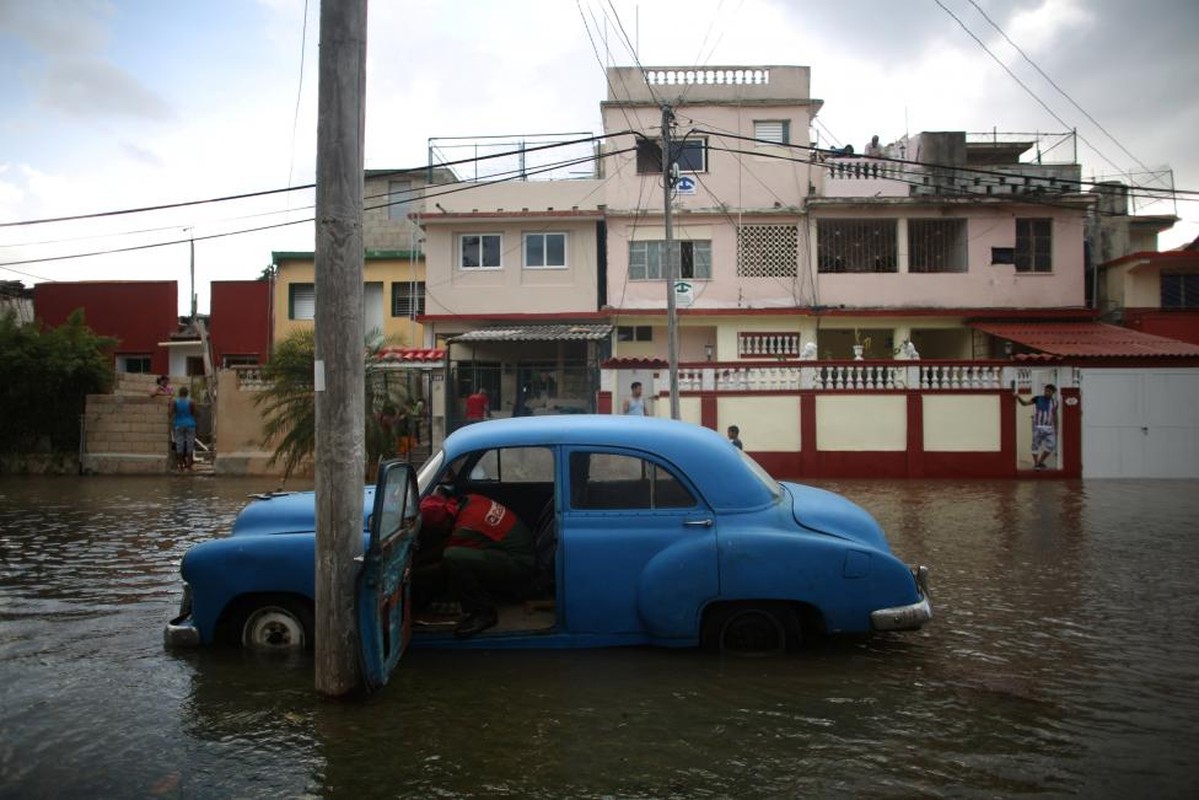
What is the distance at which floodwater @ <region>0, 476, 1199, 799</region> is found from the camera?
12.4ft

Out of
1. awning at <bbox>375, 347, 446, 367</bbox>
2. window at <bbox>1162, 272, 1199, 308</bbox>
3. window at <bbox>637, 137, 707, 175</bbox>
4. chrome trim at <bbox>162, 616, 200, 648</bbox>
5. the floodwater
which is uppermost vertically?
window at <bbox>637, 137, 707, 175</bbox>

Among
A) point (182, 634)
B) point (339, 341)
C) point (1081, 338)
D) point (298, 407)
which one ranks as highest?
point (1081, 338)

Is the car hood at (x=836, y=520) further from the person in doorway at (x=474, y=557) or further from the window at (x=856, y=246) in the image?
the window at (x=856, y=246)

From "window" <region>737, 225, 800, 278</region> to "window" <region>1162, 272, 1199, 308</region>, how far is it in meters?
10.8

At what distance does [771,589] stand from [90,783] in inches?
137

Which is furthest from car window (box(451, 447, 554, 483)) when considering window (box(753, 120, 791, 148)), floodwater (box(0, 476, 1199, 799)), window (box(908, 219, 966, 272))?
window (box(908, 219, 966, 272))

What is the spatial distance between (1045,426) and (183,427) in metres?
18.1

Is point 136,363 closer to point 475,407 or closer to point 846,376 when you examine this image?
point 475,407

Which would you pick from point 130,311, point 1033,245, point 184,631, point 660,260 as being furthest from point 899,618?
point 130,311

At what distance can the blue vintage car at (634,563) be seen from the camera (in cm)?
507

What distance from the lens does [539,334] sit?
2356 centimetres

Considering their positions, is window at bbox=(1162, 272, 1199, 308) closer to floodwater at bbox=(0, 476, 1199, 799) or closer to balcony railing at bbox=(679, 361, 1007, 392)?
balcony railing at bbox=(679, 361, 1007, 392)

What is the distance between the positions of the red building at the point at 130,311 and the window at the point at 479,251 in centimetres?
1376

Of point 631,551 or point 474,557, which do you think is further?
point 474,557
